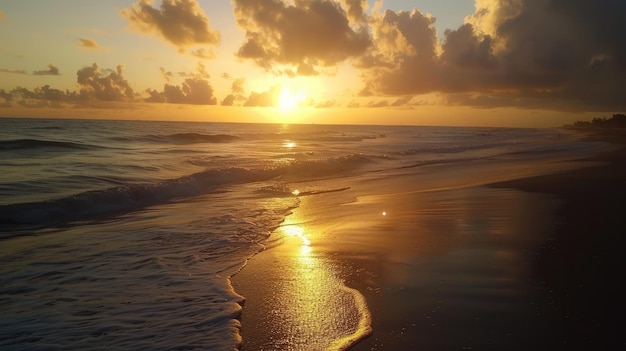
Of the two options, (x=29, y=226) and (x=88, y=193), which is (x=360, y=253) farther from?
(x=88, y=193)

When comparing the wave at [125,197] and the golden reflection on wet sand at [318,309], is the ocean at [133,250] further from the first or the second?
the golden reflection on wet sand at [318,309]

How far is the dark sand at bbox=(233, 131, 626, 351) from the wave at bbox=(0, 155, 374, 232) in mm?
5815

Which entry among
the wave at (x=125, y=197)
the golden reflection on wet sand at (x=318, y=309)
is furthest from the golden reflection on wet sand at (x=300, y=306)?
the wave at (x=125, y=197)

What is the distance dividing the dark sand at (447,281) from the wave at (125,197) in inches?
229

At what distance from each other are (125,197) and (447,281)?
1116 cm

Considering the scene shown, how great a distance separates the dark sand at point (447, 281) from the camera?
4.13 meters

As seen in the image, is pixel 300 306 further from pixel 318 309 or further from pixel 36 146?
pixel 36 146

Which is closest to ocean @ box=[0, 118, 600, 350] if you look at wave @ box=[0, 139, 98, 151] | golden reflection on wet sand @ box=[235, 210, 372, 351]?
golden reflection on wet sand @ box=[235, 210, 372, 351]

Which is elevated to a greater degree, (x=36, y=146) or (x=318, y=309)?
(x=36, y=146)

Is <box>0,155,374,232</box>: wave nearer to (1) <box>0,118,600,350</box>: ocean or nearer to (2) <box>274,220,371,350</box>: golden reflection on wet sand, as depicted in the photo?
(1) <box>0,118,600,350</box>: ocean

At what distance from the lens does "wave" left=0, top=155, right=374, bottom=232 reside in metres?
11.4

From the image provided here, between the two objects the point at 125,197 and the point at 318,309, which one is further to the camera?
the point at 125,197

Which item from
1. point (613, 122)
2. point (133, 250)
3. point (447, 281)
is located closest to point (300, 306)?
point (447, 281)

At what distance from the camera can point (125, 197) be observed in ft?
45.4
